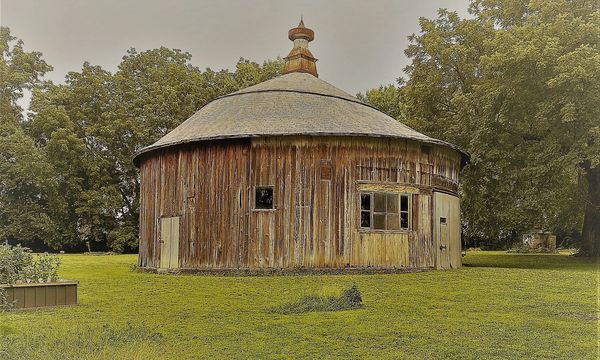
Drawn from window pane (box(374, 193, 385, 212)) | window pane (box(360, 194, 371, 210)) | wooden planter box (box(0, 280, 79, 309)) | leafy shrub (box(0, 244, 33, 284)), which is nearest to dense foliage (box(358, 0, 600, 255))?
window pane (box(374, 193, 385, 212))

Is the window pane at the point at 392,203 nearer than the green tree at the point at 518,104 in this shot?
Yes

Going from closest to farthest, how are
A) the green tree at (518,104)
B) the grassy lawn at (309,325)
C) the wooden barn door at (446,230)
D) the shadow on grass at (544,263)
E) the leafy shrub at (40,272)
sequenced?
the grassy lawn at (309,325)
the leafy shrub at (40,272)
the wooden barn door at (446,230)
the green tree at (518,104)
the shadow on grass at (544,263)

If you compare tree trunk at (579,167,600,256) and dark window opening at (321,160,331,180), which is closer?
dark window opening at (321,160,331,180)

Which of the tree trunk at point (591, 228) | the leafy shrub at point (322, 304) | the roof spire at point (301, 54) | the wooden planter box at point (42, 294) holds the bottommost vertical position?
the leafy shrub at point (322, 304)

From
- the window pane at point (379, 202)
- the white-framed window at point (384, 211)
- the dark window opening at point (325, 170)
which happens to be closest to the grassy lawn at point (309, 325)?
the white-framed window at point (384, 211)

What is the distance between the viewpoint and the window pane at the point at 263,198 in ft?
61.6

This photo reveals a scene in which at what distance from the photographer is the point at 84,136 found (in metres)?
46.6

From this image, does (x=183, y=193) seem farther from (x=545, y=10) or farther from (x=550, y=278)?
(x=545, y=10)

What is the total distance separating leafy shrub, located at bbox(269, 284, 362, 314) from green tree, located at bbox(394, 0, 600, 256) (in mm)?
13600

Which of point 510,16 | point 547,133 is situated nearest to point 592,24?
point 547,133

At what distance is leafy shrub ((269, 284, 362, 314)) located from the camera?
34.6 ft

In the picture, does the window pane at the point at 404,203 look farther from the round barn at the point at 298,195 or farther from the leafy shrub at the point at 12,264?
the leafy shrub at the point at 12,264

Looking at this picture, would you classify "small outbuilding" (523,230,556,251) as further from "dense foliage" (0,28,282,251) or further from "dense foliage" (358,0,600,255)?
"dense foliage" (0,28,282,251)

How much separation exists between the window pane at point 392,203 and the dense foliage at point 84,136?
92.4 ft
